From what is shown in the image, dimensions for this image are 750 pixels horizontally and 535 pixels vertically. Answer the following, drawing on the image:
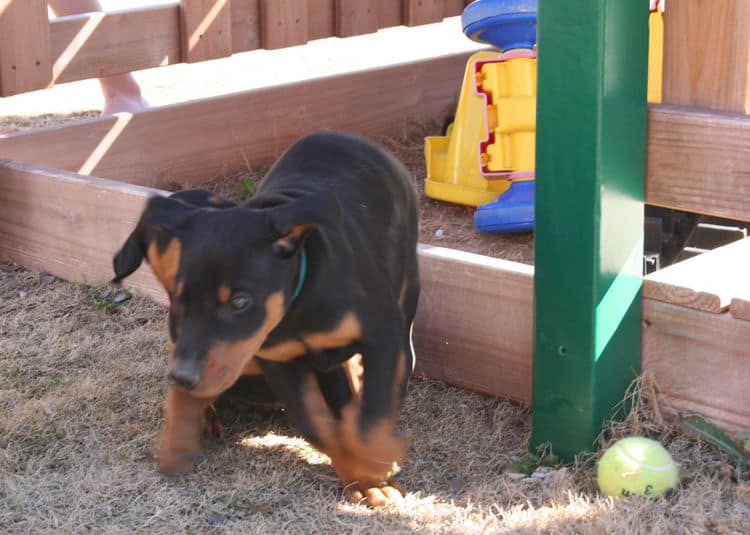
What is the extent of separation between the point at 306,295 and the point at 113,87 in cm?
401

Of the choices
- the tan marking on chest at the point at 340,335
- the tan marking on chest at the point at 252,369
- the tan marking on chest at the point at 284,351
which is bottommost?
the tan marking on chest at the point at 252,369

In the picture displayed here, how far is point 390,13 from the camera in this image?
20.3ft

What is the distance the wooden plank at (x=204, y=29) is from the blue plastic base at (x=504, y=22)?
1.19 metres

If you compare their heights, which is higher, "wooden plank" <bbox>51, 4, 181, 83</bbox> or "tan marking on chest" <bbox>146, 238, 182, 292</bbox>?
"wooden plank" <bbox>51, 4, 181, 83</bbox>

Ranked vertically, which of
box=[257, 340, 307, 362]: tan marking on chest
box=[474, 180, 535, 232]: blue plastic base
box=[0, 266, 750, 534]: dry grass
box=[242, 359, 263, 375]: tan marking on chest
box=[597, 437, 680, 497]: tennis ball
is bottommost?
box=[0, 266, 750, 534]: dry grass

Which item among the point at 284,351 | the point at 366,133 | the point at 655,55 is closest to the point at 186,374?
the point at 284,351

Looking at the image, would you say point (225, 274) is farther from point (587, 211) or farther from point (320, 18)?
point (320, 18)

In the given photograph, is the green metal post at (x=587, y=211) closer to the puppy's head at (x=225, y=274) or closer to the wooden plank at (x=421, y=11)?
the puppy's head at (x=225, y=274)

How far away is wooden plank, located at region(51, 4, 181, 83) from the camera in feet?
15.9

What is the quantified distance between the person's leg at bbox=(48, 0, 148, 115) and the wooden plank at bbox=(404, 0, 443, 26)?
4.99ft

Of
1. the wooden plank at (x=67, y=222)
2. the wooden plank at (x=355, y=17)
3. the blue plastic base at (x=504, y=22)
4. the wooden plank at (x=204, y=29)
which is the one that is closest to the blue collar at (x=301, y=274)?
the wooden plank at (x=67, y=222)

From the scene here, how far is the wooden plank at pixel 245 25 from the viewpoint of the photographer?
17.8 feet

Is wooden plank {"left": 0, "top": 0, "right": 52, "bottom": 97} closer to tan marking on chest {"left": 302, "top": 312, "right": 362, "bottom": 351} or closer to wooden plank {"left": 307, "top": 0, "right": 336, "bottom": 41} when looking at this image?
wooden plank {"left": 307, "top": 0, "right": 336, "bottom": 41}

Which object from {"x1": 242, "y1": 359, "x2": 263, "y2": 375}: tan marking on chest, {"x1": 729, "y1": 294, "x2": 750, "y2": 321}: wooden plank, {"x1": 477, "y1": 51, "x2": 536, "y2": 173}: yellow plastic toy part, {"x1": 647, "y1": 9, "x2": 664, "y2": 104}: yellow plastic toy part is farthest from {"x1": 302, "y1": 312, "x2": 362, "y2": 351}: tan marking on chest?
{"x1": 647, "y1": 9, "x2": 664, "y2": 104}: yellow plastic toy part
